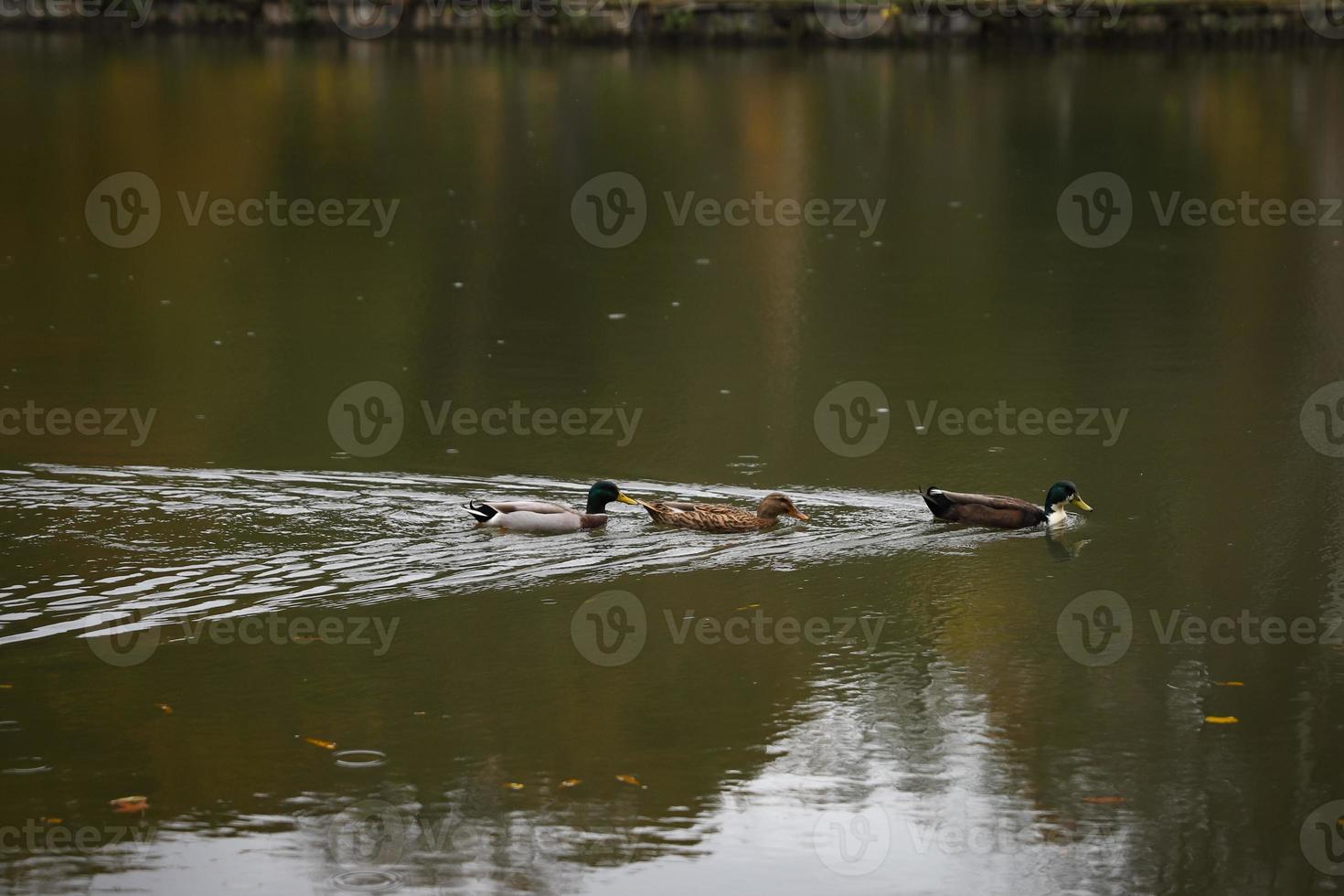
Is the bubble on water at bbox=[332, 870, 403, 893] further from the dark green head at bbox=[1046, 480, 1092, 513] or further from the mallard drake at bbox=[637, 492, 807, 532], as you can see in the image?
the dark green head at bbox=[1046, 480, 1092, 513]

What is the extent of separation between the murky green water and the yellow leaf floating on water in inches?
1.5

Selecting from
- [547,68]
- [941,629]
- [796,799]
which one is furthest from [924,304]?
[547,68]

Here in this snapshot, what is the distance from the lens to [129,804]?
702 centimetres

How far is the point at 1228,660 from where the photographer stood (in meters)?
8.82

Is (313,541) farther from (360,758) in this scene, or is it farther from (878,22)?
(878,22)

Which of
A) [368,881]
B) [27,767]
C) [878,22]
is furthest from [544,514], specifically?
[878,22]

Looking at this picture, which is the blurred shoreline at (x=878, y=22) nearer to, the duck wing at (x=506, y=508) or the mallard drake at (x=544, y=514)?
the mallard drake at (x=544, y=514)

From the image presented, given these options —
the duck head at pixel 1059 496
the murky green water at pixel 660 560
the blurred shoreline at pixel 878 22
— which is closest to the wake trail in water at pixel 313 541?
the murky green water at pixel 660 560

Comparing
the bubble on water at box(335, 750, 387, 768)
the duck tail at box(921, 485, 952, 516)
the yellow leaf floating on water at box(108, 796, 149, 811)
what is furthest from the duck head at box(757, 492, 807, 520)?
the yellow leaf floating on water at box(108, 796, 149, 811)

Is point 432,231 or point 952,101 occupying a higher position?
point 952,101

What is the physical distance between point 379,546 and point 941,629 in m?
3.25

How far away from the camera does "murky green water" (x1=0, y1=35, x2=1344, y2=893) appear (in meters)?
6.94

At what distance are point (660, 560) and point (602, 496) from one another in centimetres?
79

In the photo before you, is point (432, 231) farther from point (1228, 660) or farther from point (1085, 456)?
point (1228, 660)
